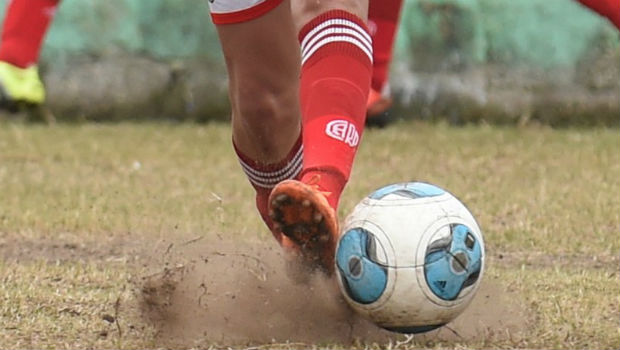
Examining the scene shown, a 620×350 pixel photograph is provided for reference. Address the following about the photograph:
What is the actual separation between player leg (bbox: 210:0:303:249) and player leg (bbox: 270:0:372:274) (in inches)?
16.1

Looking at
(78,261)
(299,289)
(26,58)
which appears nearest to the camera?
(299,289)

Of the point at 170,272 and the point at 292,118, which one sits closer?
the point at 170,272

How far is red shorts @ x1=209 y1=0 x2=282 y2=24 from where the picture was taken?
142 inches

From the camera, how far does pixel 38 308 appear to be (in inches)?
143

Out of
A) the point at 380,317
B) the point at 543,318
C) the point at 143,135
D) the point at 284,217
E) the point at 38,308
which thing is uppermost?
the point at 284,217

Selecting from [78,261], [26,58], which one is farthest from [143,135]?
[78,261]

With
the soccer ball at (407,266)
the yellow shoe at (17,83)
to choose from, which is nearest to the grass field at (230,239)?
→ the soccer ball at (407,266)

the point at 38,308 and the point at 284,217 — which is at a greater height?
the point at 284,217

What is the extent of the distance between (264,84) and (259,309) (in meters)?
0.72

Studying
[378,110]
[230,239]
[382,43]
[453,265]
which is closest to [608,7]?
[453,265]

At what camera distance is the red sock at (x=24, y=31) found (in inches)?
231

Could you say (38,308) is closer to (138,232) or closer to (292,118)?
(292,118)

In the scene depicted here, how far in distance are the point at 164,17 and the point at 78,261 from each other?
4.48 m

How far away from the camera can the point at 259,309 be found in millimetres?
3316
